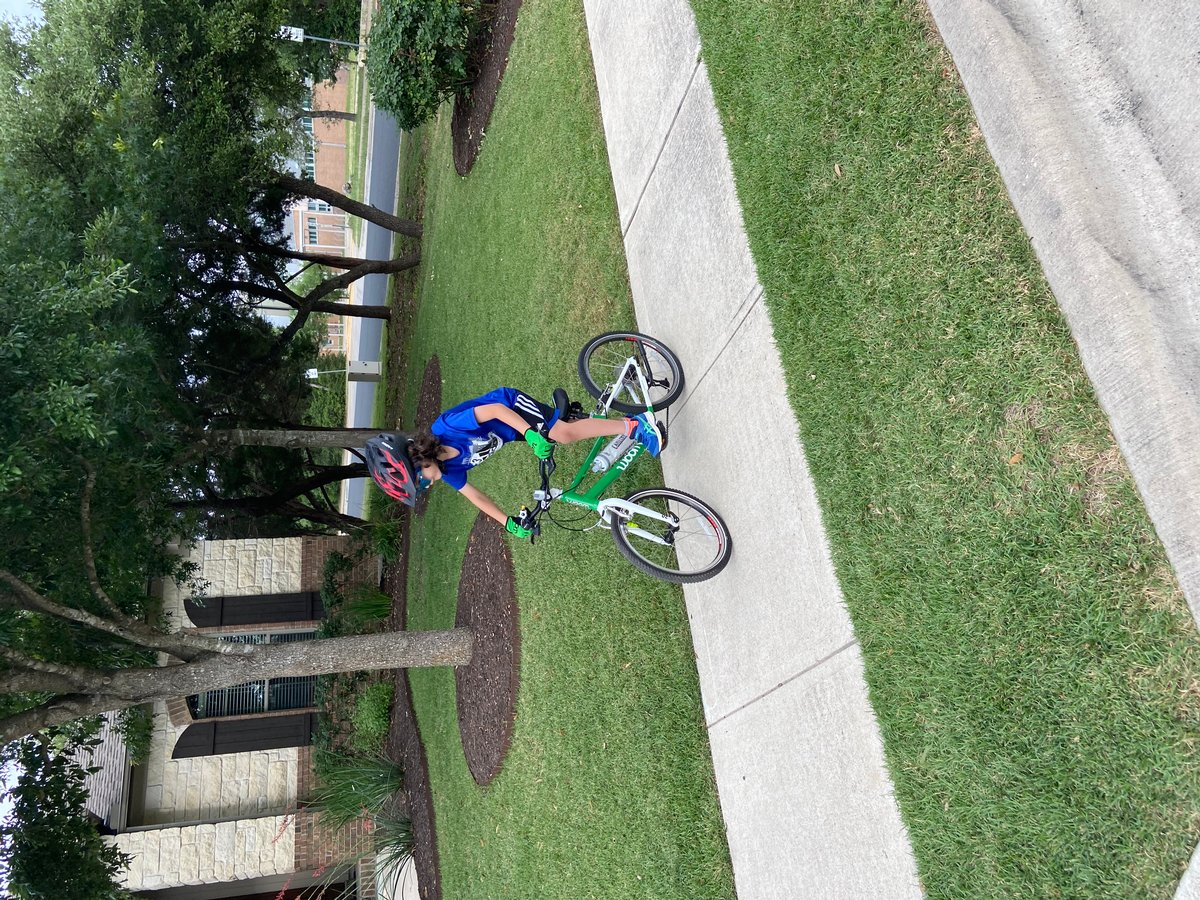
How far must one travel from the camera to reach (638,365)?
5.64m

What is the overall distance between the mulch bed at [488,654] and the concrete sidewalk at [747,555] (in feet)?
9.61

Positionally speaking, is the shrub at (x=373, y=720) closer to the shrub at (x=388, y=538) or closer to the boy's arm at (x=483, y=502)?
the shrub at (x=388, y=538)

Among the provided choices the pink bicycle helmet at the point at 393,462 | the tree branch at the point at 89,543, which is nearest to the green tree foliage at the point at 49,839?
the tree branch at the point at 89,543

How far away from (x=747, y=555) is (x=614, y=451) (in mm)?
1199

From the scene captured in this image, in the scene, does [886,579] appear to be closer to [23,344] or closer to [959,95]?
[959,95]

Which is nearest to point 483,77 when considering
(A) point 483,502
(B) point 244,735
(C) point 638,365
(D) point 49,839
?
(C) point 638,365

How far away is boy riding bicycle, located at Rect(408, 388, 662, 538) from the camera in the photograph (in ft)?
16.2

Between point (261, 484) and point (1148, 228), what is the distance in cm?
1172

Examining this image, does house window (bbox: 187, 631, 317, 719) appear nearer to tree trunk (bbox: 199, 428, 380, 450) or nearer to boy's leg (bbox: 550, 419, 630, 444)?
tree trunk (bbox: 199, 428, 380, 450)

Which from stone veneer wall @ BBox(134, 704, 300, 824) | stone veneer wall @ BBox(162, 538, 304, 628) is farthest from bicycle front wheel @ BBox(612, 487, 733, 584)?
stone veneer wall @ BBox(134, 704, 300, 824)

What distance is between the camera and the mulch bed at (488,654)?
7773 mm

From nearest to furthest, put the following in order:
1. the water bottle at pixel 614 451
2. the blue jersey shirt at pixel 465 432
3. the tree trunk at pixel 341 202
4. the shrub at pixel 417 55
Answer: the blue jersey shirt at pixel 465 432
the water bottle at pixel 614 451
the shrub at pixel 417 55
the tree trunk at pixel 341 202

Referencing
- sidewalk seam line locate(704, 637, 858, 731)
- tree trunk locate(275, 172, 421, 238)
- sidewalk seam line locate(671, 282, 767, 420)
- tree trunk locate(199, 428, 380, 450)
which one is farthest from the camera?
tree trunk locate(275, 172, 421, 238)

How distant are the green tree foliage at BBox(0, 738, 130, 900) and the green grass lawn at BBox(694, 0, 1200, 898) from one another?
6.53 m
